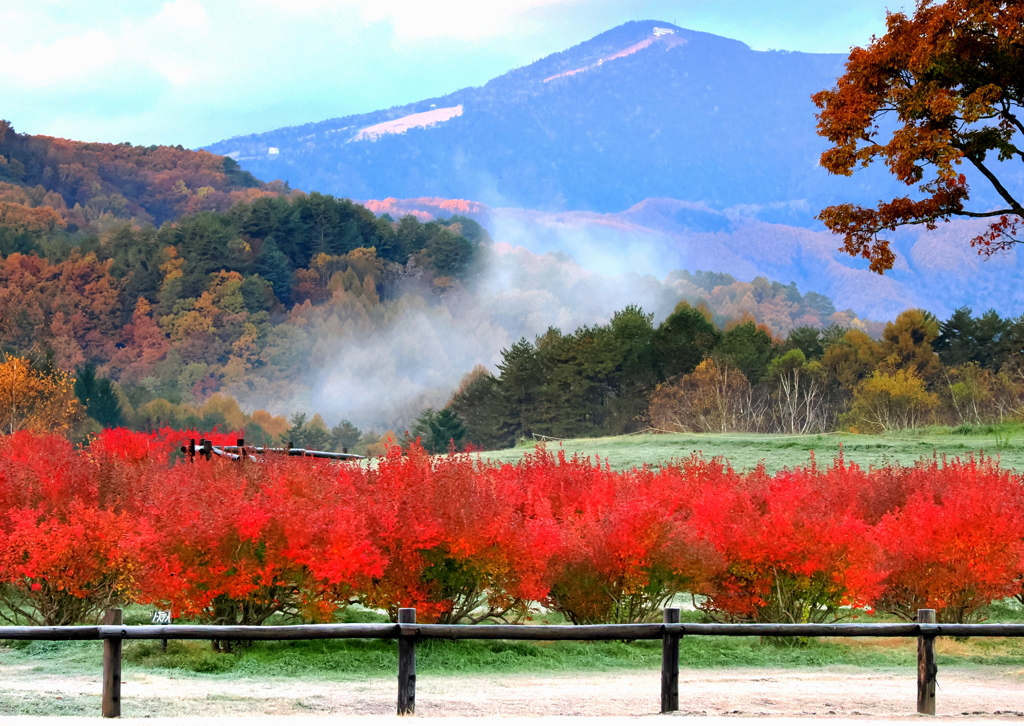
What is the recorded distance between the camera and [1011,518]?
13555 mm

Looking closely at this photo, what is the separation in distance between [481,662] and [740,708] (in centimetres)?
310

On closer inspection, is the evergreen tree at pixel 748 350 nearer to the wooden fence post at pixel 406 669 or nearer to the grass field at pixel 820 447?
the grass field at pixel 820 447

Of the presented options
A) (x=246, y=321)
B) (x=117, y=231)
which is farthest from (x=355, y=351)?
(x=117, y=231)

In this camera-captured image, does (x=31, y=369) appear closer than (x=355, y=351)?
Yes

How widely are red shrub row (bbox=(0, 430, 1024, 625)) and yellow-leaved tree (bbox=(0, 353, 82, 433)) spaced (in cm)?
4547

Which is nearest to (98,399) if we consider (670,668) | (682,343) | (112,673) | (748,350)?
(682,343)

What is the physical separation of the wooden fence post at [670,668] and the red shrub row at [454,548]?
9.62ft

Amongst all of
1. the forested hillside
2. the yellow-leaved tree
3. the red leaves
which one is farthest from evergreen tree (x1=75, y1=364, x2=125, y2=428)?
the red leaves

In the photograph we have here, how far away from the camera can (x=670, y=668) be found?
29.0 ft

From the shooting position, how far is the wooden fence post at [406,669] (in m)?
8.62

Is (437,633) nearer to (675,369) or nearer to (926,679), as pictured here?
(926,679)

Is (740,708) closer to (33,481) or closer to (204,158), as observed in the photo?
(33,481)

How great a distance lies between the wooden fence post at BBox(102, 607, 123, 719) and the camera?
27.8 feet

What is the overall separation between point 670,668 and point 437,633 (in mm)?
1831
